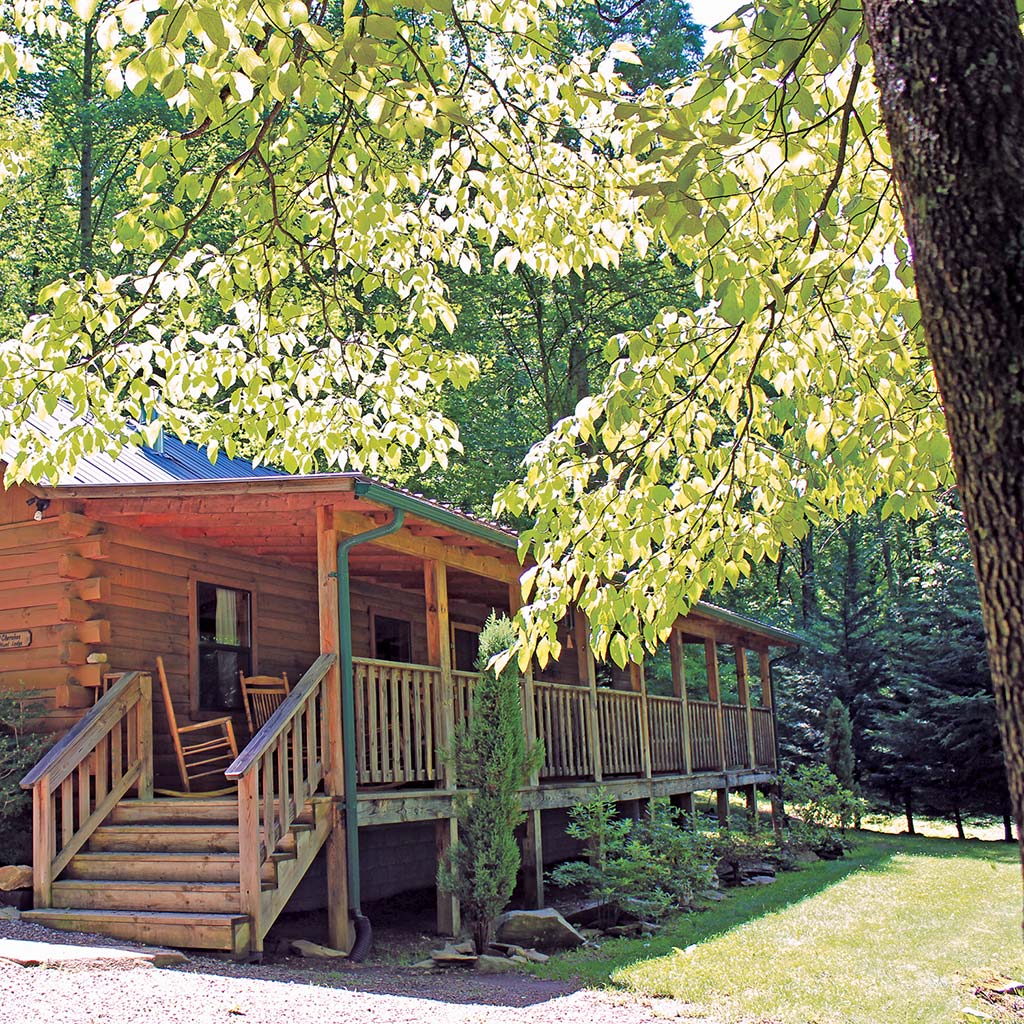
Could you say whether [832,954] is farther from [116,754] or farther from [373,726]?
[116,754]

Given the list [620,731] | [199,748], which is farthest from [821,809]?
[199,748]

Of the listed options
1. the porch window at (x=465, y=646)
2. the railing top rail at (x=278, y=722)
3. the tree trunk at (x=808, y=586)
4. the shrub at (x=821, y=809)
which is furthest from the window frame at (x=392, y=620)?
the tree trunk at (x=808, y=586)

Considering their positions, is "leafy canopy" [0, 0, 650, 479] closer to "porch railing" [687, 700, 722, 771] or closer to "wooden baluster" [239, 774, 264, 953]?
"wooden baluster" [239, 774, 264, 953]

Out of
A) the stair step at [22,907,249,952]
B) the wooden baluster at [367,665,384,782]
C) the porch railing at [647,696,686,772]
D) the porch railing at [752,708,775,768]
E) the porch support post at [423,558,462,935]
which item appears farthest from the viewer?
the porch railing at [752,708,775,768]

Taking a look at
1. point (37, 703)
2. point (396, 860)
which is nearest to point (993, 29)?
point (37, 703)

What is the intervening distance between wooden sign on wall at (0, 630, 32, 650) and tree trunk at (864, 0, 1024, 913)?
31.2ft

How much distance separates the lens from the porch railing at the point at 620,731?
14.5m

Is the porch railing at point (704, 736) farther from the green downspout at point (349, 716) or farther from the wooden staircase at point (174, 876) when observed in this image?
the wooden staircase at point (174, 876)

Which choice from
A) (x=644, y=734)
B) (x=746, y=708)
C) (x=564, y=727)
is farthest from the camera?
(x=746, y=708)

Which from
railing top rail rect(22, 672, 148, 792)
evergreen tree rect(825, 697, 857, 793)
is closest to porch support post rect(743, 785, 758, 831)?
evergreen tree rect(825, 697, 857, 793)

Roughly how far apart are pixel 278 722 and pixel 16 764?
2.47 metres

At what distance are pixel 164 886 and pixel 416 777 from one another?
8.49 feet

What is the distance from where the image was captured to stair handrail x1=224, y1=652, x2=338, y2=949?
7.96m

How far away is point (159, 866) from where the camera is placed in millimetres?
8633
